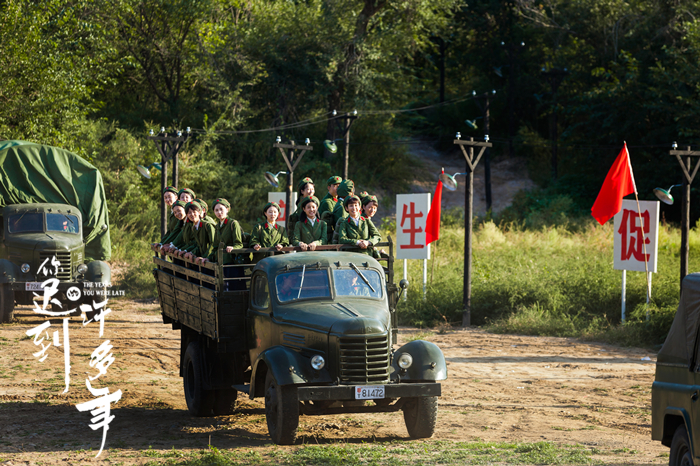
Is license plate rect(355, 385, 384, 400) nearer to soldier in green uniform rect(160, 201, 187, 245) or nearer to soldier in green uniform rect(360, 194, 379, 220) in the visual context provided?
soldier in green uniform rect(360, 194, 379, 220)

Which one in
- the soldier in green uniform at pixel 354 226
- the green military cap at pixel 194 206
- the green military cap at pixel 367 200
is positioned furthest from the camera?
the green military cap at pixel 367 200

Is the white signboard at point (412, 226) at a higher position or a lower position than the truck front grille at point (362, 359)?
higher

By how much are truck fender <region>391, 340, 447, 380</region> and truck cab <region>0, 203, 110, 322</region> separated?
11.4 metres

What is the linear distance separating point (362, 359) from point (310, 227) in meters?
3.15

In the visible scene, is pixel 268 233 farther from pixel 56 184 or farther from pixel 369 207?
pixel 56 184

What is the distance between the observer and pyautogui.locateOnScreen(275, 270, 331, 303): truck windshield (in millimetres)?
8719

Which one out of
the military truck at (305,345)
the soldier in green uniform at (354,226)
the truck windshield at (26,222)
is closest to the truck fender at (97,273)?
the truck windshield at (26,222)

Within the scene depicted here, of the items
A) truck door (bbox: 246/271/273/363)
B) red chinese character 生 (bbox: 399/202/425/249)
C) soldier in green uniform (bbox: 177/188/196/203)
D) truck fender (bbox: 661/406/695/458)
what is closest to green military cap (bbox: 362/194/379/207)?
soldier in green uniform (bbox: 177/188/196/203)

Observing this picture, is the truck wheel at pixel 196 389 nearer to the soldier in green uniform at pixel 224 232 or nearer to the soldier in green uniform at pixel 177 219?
the soldier in green uniform at pixel 224 232

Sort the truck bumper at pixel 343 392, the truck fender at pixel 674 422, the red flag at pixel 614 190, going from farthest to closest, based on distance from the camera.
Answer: the red flag at pixel 614 190 < the truck bumper at pixel 343 392 < the truck fender at pixel 674 422

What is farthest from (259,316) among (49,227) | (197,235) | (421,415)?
(49,227)

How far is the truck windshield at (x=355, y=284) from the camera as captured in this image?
8789 mm

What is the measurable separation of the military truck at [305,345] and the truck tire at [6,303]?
8.55 metres

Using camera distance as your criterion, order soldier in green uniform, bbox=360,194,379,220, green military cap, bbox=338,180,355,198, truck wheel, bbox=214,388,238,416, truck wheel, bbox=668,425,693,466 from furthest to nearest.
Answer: green military cap, bbox=338,180,355,198
soldier in green uniform, bbox=360,194,379,220
truck wheel, bbox=214,388,238,416
truck wheel, bbox=668,425,693,466
